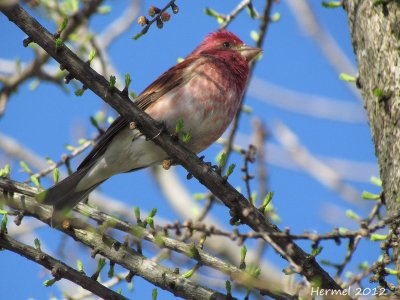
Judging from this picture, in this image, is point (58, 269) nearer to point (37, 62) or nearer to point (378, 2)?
point (378, 2)

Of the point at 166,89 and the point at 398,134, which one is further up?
the point at 166,89

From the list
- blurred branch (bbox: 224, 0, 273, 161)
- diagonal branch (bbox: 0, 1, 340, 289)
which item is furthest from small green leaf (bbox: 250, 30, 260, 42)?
diagonal branch (bbox: 0, 1, 340, 289)

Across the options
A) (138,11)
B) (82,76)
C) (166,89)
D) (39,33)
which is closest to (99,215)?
(82,76)

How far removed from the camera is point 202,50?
24.2 feet

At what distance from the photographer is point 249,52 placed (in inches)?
273

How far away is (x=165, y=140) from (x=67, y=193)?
148 centimetres

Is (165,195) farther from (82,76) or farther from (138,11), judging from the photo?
(82,76)

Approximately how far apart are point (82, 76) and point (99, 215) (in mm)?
1113

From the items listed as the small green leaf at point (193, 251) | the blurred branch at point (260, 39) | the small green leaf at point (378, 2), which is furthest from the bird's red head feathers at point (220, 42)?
the small green leaf at point (193, 251)

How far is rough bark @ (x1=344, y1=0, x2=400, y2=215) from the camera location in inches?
191

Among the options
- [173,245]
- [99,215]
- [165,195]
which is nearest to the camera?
[173,245]

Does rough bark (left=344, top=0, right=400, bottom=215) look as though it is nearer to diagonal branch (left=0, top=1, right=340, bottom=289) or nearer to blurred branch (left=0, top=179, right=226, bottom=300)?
diagonal branch (left=0, top=1, right=340, bottom=289)

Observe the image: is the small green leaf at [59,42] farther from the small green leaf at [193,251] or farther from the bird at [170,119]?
the bird at [170,119]

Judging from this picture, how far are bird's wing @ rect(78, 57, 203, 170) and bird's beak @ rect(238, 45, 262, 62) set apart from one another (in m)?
0.65
